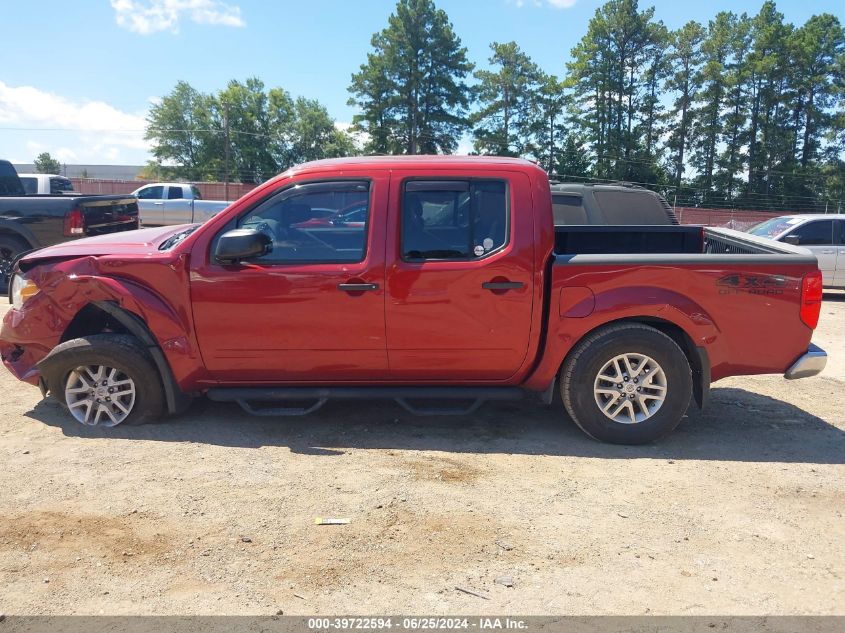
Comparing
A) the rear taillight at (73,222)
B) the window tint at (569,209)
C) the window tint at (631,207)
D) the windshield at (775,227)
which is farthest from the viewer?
the windshield at (775,227)

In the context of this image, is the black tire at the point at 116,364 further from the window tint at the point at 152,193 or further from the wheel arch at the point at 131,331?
the window tint at the point at 152,193

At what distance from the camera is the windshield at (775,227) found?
1255 cm

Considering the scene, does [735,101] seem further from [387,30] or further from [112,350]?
[112,350]

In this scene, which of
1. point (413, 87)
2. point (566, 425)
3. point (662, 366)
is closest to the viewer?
point (662, 366)

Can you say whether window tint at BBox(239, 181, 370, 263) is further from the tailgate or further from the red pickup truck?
the tailgate

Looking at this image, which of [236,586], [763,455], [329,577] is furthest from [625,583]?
[763,455]

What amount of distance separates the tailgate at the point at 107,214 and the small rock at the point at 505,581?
368 inches

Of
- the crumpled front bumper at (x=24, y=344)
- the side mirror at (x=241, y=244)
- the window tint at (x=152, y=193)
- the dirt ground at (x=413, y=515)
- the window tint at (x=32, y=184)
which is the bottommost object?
the dirt ground at (x=413, y=515)

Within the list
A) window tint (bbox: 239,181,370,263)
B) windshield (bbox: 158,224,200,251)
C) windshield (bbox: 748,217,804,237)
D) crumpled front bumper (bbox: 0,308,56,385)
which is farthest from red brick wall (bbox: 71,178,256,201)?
window tint (bbox: 239,181,370,263)

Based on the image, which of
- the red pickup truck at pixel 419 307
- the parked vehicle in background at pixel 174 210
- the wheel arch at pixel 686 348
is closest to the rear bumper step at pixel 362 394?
the red pickup truck at pixel 419 307

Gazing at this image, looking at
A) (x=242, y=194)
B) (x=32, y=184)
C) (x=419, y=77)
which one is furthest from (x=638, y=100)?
(x=32, y=184)

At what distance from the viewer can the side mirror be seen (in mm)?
4453

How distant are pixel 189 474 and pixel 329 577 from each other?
146cm

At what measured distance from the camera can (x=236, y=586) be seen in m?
3.12
